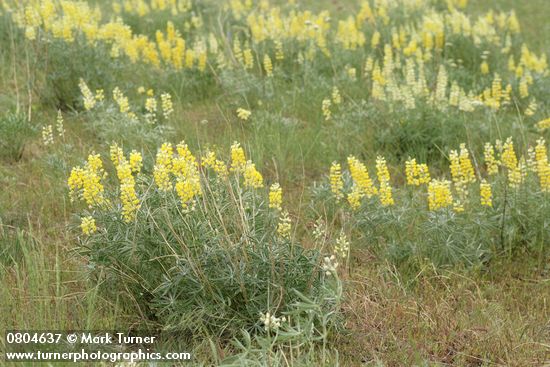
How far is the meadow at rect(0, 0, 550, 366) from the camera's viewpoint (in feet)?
10.6

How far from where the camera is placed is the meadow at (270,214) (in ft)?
10.6

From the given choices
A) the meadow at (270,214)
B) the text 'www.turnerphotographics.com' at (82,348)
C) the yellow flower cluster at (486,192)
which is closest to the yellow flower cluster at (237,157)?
the meadow at (270,214)

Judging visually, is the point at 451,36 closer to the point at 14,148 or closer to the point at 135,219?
the point at 14,148

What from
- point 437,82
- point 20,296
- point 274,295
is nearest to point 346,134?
point 437,82

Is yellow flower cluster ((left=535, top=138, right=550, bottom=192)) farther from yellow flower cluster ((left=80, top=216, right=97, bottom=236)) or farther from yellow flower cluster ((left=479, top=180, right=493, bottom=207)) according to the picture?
yellow flower cluster ((left=80, top=216, right=97, bottom=236))

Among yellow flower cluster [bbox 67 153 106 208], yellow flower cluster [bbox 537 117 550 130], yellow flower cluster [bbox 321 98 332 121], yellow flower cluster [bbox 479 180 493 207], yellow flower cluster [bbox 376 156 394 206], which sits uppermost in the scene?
yellow flower cluster [bbox 67 153 106 208]

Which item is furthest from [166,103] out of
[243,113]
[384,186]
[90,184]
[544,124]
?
[544,124]

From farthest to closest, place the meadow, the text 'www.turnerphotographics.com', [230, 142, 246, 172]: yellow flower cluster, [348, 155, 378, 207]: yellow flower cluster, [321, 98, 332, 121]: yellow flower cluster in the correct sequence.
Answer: [321, 98, 332, 121]: yellow flower cluster < [348, 155, 378, 207]: yellow flower cluster < [230, 142, 246, 172]: yellow flower cluster < the meadow < the text 'www.turnerphotographics.com'

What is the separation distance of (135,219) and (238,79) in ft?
11.8

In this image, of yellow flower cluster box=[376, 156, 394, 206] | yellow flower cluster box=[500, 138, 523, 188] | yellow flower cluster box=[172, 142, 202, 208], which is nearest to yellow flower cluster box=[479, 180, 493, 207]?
yellow flower cluster box=[500, 138, 523, 188]

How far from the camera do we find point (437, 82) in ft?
20.3

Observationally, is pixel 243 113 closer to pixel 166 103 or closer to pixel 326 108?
pixel 166 103

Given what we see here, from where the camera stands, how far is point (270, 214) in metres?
3.58

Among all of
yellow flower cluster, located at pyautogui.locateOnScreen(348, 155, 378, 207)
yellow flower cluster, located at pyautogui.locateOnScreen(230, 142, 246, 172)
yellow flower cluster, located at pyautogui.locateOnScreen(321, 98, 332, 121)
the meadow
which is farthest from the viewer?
yellow flower cluster, located at pyautogui.locateOnScreen(321, 98, 332, 121)
